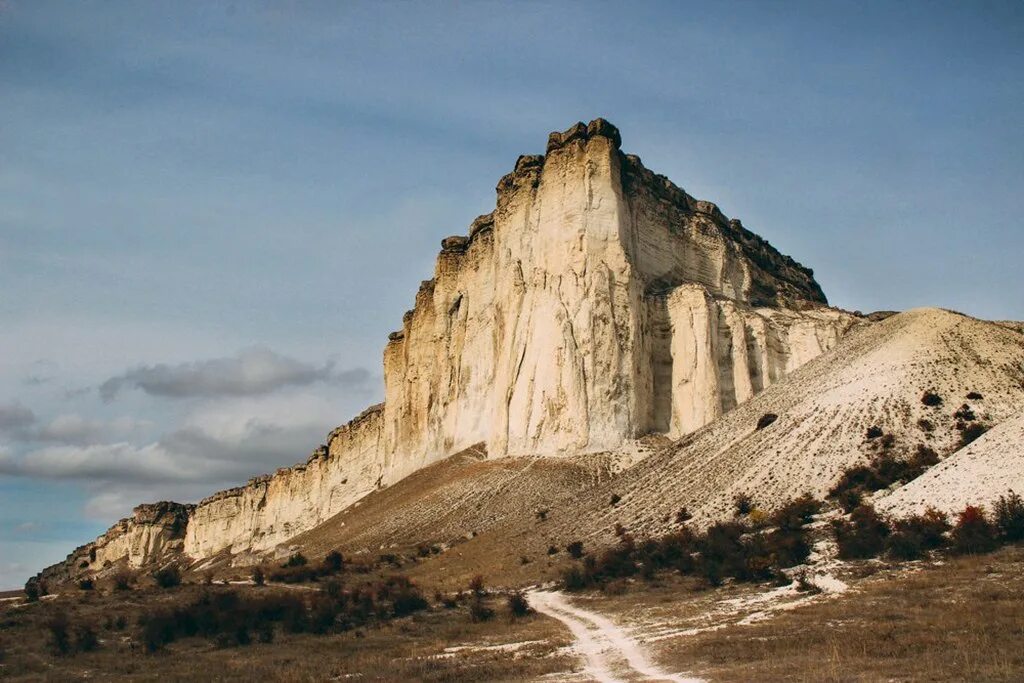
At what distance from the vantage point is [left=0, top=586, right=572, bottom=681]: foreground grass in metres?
17.6

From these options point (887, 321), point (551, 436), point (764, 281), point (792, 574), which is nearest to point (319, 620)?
point (792, 574)

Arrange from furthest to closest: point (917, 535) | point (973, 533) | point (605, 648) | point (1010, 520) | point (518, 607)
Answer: point (518, 607) → point (917, 535) → point (973, 533) → point (1010, 520) → point (605, 648)

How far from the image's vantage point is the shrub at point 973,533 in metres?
22.5

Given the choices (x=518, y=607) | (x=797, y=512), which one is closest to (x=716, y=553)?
(x=797, y=512)

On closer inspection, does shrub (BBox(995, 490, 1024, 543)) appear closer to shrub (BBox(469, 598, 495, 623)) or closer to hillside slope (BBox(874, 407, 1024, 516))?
hillside slope (BBox(874, 407, 1024, 516))

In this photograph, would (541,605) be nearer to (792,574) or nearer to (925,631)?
(792,574)

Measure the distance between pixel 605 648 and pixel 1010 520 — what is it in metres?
11.7

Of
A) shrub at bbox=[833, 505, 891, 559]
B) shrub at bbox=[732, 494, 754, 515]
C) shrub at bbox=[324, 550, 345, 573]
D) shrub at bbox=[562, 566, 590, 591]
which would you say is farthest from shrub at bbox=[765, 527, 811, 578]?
shrub at bbox=[324, 550, 345, 573]

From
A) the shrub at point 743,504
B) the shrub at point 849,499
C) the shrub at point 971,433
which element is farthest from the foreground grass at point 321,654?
the shrub at point 971,433

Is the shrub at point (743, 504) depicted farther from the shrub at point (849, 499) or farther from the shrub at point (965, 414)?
the shrub at point (965, 414)

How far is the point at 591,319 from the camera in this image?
5344cm

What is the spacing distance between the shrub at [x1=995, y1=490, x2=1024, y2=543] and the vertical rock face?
1101 inches

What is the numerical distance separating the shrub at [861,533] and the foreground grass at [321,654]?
28.6 ft

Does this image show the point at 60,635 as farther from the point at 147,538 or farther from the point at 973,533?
the point at 147,538
